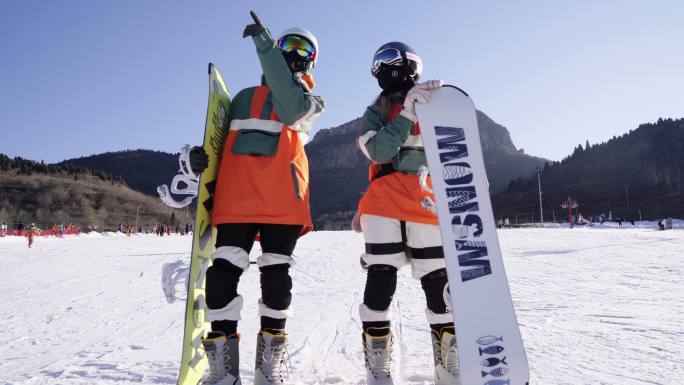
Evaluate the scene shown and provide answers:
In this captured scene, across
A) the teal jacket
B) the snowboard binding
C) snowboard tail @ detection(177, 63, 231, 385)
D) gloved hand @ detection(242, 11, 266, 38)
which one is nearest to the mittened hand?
the teal jacket

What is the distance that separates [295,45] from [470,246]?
145 centimetres

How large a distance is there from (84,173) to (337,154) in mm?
90957

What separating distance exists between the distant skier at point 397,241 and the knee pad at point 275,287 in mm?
397

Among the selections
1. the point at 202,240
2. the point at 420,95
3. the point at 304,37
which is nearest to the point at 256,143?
the point at 202,240

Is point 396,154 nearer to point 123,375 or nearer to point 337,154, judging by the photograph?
point 123,375

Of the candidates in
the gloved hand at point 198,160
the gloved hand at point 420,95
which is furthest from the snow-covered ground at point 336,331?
the gloved hand at point 420,95

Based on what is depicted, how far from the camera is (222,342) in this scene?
1918mm

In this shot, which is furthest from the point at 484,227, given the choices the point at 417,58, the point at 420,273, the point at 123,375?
the point at 123,375

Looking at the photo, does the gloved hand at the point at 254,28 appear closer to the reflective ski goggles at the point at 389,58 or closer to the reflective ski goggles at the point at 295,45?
the reflective ski goggles at the point at 295,45

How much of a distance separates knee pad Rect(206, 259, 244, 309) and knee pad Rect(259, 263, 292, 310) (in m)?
0.15

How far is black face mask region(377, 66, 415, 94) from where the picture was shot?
2.46 meters

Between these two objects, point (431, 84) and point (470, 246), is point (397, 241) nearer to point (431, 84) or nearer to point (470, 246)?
point (470, 246)

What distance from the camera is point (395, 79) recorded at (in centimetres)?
246

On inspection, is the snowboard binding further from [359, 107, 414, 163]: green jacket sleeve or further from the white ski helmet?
[359, 107, 414, 163]: green jacket sleeve
